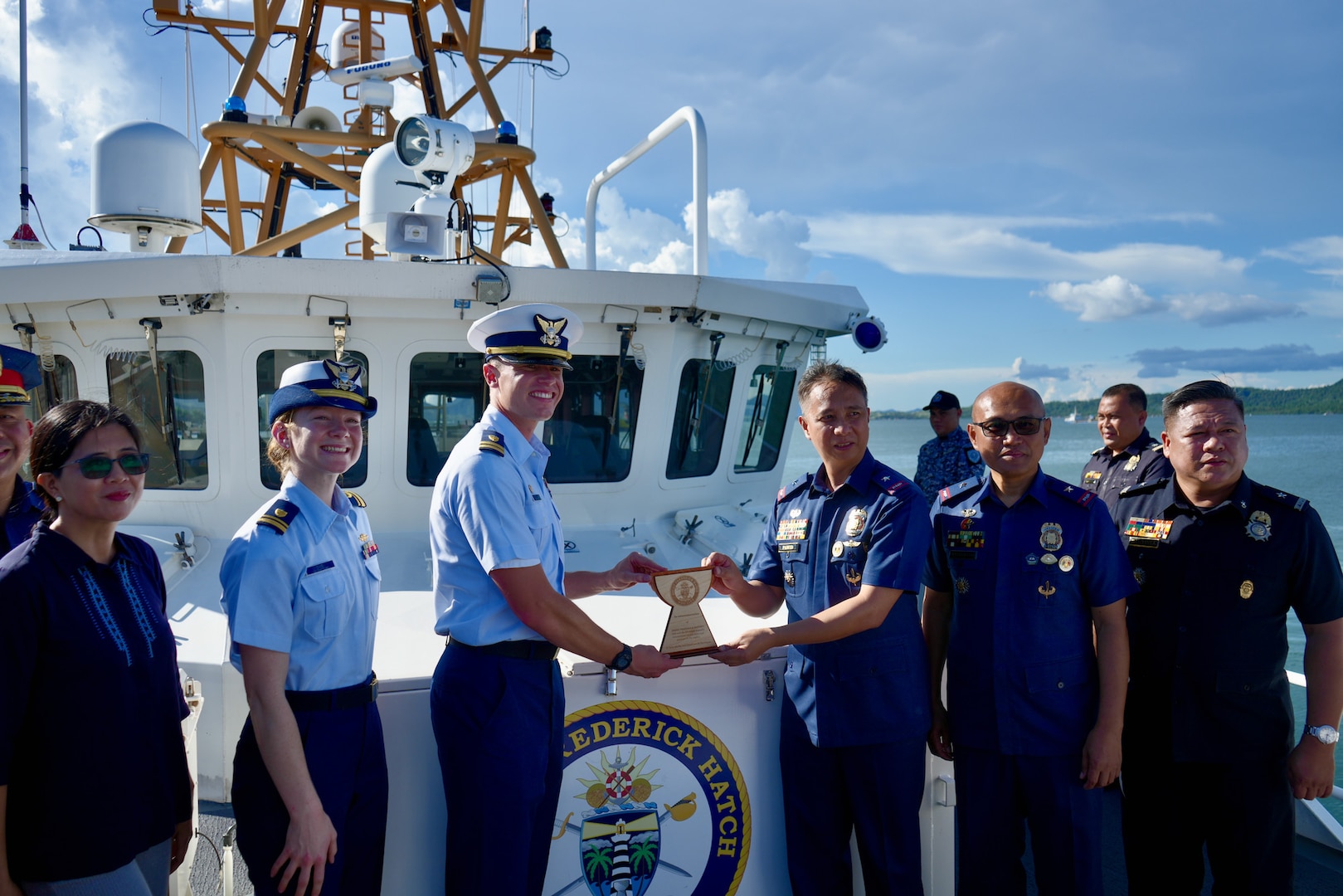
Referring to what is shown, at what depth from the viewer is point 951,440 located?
23.2 ft

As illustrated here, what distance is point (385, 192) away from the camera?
5359 millimetres

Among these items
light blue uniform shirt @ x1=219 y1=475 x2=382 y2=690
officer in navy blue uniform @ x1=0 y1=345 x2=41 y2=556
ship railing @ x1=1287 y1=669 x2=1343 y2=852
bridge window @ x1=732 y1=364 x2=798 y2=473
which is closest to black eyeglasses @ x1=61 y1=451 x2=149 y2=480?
light blue uniform shirt @ x1=219 y1=475 x2=382 y2=690

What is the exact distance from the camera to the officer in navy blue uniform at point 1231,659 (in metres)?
2.59

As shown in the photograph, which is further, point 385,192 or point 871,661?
point 385,192

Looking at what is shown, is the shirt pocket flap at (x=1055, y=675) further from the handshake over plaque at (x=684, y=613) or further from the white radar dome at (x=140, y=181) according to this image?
the white radar dome at (x=140, y=181)

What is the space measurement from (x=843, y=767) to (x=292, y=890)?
1445 mm

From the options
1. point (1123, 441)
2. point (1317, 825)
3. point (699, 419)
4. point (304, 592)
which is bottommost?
point (1317, 825)

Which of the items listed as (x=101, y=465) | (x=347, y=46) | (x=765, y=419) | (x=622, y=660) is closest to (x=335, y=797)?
(x=622, y=660)

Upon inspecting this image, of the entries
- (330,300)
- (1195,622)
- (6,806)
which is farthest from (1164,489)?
(330,300)

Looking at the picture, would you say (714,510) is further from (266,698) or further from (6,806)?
(6,806)

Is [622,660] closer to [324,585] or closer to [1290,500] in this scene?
[324,585]

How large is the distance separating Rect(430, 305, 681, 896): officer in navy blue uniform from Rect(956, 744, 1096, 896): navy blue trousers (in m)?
0.99

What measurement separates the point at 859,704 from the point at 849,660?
0.12m

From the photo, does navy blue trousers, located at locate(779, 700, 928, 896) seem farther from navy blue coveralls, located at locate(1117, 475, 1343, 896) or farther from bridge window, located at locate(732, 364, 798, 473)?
bridge window, located at locate(732, 364, 798, 473)
